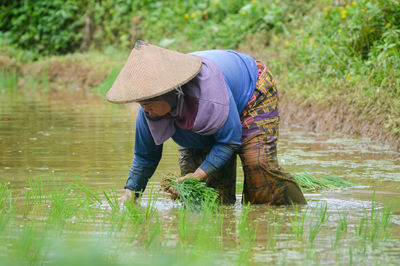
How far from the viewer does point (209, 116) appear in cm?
364

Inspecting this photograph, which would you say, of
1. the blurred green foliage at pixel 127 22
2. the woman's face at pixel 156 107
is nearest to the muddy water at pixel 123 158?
the woman's face at pixel 156 107

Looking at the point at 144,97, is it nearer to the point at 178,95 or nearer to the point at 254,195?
the point at 178,95

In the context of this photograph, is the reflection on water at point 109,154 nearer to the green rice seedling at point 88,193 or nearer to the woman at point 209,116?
the green rice seedling at point 88,193

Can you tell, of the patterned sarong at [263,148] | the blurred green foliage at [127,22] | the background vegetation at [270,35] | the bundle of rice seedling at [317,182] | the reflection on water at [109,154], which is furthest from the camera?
the blurred green foliage at [127,22]

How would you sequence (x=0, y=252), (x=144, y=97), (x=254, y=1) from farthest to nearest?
(x=254, y=1) < (x=144, y=97) < (x=0, y=252)

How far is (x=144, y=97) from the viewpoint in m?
3.49

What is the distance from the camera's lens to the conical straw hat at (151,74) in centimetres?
351

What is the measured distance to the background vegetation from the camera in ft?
25.3

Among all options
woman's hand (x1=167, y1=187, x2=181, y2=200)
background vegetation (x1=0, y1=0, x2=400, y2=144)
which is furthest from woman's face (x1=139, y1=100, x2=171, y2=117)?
background vegetation (x1=0, y1=0, x2=400, y2=144)

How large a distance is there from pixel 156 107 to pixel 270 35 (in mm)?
8431

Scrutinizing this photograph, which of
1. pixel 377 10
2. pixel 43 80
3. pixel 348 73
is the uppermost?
pixel 377 10

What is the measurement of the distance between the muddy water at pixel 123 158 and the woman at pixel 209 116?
237 millimetres

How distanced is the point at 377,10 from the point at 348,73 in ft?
2.70

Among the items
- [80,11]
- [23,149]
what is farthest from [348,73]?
[80,11]
